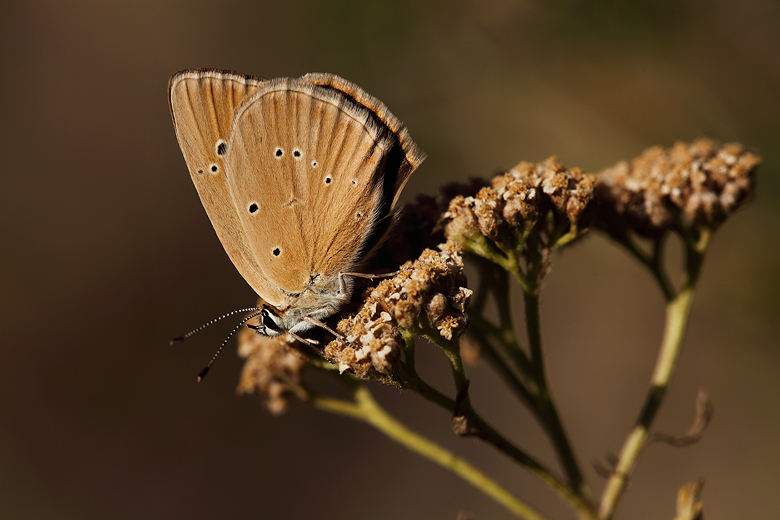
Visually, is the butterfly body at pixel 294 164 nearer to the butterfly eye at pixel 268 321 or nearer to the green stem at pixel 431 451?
the butterfly eye at pixel 268 321

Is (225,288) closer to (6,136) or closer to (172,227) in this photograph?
(172,227)

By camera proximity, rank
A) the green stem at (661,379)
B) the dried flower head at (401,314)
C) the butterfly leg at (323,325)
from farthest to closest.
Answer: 1. the green stem at (661,379)
2. the butterfly leg at (323,325)
3. the dried flower head at (401,314)

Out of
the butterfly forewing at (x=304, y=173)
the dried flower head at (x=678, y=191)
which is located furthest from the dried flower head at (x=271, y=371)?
the dried flower head at (x=678, y=191)

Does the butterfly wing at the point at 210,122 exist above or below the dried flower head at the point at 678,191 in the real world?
below

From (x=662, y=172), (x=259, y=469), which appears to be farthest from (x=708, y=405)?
(x=259, y=469)

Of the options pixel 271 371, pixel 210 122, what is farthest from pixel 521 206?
pixel 271 371

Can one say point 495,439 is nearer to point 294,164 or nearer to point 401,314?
point 401,314
